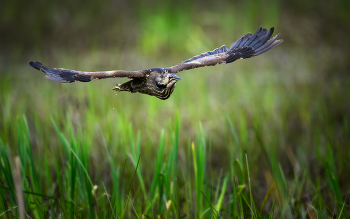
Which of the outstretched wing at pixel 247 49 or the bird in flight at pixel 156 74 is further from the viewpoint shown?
the outstretched wing at pixel 247 49

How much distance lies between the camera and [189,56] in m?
3.04

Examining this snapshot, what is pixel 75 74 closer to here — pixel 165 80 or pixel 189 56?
pixel 165 80

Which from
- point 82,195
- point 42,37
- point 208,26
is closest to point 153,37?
point 208,26

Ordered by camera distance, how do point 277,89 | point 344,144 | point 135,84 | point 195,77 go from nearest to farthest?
point 135,84 → point 344,144 → point 277,89 → point 195,77

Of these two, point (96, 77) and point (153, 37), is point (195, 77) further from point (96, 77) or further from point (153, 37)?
point (96, 77)

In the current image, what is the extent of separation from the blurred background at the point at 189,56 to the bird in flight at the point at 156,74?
0.87 metres

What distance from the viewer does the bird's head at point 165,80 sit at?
75cm

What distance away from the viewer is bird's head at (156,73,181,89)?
0.75m

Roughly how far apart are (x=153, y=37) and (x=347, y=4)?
215 centimetres

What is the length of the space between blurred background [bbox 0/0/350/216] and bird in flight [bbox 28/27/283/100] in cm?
87

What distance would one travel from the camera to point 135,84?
2.69 feet

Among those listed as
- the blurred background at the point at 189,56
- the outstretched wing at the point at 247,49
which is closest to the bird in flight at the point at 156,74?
the outstretched wing at the point at 247,49

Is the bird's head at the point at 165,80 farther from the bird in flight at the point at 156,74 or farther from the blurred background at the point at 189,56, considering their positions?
the blurred background at the point at 189,56

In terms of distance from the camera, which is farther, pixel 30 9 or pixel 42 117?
pixel 30 9
